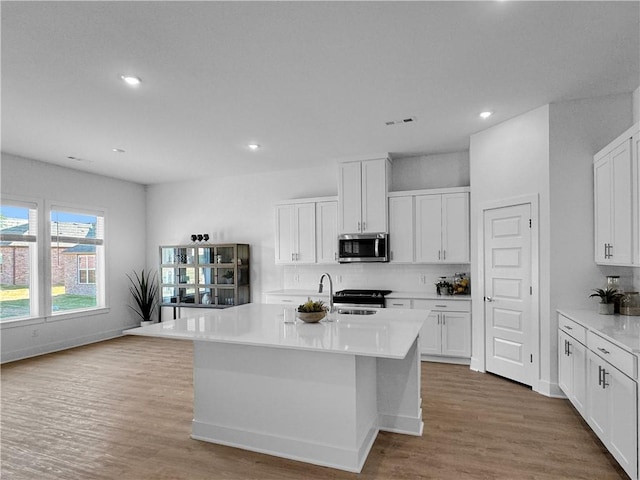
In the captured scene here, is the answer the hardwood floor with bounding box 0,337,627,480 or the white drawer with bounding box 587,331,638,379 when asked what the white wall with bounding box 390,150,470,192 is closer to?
the hardwood floor with bounding box 0,337,627,480

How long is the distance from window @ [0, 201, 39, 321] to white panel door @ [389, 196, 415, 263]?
17.4 ft

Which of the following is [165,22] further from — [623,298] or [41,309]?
[41,309]

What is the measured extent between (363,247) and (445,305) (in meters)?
1.37

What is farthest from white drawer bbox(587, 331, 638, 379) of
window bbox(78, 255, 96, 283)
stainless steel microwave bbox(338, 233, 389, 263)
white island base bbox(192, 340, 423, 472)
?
window bbox(78, 255, 96, 283)

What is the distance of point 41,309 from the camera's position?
5461 millimetres

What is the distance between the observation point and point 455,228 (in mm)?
4852

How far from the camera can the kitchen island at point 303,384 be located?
237cm

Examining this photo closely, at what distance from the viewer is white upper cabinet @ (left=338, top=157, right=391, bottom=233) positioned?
5179 millimetres

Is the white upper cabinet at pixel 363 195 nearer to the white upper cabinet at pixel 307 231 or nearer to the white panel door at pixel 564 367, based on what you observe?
the white upper cabinet at pixel 307 231

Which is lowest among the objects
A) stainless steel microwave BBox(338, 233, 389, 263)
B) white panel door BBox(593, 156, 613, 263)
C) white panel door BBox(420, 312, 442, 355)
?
white panel door BBox(420, 312, 442, 355)

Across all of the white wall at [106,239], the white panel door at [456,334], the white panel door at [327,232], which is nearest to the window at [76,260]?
the white wall at [106,239]

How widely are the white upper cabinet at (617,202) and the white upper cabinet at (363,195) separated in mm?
2450

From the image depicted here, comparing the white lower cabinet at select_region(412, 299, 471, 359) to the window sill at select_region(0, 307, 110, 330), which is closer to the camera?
the white lower cabinet at select_region(412, 299, 471, 359)

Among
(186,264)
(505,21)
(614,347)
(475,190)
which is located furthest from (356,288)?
(505,21)
